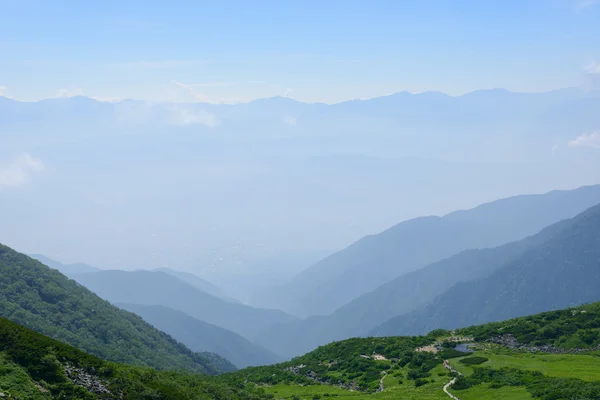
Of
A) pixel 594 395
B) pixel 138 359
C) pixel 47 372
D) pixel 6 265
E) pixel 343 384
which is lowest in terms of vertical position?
pixel 138 359

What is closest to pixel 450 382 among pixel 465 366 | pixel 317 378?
pixel 465 366

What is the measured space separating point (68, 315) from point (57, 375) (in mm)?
91047

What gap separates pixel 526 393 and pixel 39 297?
107 meters

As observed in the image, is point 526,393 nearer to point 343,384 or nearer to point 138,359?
point 343,384

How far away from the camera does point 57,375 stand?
28.4m

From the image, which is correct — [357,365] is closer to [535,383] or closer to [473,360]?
[473,360]

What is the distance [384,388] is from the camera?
45.5 metres

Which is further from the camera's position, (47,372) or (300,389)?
(300,389)

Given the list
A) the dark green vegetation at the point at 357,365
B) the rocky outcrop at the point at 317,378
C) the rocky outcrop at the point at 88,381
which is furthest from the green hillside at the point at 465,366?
the rocky outcrop at the point at 88,381

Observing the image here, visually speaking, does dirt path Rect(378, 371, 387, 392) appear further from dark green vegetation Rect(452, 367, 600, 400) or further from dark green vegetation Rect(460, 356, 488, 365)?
dark green vegetation Rect(460, 356, 488, 365)

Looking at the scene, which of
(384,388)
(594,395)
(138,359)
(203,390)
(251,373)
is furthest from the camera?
(138,359)

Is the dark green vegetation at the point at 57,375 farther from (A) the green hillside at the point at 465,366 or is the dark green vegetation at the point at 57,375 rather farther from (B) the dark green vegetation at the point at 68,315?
(B) the dark green vegetation at the point at 68,315

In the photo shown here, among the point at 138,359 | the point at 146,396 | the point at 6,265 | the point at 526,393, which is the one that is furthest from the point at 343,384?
the point at 6,265

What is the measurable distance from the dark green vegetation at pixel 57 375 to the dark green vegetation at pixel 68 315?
73.3 m
